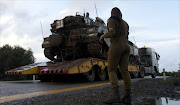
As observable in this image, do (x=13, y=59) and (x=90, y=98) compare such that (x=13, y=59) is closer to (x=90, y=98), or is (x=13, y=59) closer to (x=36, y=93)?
(x=36, y=93)

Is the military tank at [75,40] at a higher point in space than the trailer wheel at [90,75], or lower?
higher

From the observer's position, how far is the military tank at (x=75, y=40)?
1004cm

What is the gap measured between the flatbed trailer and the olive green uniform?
172 inches

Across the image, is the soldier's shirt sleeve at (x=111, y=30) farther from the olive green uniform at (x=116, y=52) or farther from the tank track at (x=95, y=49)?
the tank track at (x=95, y=49)

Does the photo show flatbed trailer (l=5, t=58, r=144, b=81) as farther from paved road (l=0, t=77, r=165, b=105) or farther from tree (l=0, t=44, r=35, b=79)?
tree (l=0, t=44, r=35, b=79)

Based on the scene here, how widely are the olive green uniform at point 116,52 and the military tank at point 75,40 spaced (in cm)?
607

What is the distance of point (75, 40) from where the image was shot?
10.3 metres

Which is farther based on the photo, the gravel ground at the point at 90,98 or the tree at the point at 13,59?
the tree at the point at 13,59

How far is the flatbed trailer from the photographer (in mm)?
8094

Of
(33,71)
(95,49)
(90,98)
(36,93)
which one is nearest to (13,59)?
(33,71)

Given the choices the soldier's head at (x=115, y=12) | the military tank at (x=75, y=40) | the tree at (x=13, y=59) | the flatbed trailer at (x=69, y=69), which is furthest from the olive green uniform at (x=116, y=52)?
the tree at (x=13, y=59)

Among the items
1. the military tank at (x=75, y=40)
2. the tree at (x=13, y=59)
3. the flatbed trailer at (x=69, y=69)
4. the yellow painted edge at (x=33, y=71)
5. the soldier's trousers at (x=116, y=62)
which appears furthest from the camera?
the tree at (x=13, y=59)

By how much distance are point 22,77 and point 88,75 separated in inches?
471

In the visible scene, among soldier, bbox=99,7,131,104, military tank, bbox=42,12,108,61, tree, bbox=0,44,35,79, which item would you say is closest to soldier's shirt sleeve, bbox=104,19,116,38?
soldier, bbox=99,7,131,104
